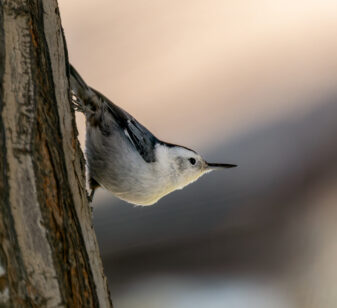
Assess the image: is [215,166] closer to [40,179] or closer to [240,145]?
[240,145]

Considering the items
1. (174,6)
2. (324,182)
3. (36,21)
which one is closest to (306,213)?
(324,182)

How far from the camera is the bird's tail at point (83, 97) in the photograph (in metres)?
1.51

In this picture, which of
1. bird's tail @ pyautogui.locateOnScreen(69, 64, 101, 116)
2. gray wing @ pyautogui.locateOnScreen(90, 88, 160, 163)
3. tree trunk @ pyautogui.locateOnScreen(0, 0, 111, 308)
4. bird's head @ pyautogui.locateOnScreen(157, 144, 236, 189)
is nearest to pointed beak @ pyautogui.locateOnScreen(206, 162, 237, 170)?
bird's head @ pyautogui.locateOnScreen(157, 144, 236, 189)

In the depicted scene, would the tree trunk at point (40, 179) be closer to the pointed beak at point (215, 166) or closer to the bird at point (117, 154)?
the bird at point (117, 154)

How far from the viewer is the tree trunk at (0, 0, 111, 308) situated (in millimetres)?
902

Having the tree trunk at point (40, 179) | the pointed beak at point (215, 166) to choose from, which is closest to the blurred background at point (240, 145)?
the pointed beak at point (215, 166)

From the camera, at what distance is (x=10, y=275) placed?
0.89m

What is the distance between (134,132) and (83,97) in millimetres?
216

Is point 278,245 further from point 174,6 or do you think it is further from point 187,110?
point 174,6

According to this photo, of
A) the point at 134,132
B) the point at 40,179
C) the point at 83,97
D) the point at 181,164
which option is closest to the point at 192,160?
the point at 181,164

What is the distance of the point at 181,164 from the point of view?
201cm

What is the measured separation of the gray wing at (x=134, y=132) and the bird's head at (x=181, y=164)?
0.17 feet

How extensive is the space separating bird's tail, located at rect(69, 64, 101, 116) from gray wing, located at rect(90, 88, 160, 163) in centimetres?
3

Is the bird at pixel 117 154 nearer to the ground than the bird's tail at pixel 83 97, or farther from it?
nearer to the ground
